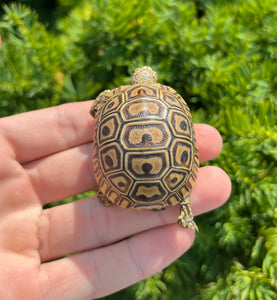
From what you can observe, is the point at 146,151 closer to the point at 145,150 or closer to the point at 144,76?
the point at 145,150

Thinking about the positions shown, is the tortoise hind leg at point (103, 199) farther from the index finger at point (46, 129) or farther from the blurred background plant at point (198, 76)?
the index finger at point (46, 129)

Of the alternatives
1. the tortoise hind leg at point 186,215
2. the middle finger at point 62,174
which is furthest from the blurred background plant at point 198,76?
the tortoise hind leg at point 186,215

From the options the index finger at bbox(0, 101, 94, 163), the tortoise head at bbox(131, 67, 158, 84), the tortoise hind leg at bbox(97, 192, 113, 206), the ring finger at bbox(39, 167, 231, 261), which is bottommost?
the ring finger at bbox(39, 167, 231, 261)

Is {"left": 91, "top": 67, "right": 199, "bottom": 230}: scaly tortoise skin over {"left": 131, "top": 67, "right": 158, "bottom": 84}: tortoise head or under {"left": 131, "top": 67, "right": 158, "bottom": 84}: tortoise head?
under

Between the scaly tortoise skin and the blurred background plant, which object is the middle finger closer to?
the blurred background plant

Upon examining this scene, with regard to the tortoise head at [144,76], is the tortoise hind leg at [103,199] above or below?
below

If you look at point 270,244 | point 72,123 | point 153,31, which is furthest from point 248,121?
point 72,123

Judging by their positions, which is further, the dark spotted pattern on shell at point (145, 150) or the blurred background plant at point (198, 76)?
the blurred background plant at point (198, 76)

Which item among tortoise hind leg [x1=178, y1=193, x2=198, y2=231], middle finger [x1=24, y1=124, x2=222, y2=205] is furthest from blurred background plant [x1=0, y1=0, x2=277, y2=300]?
tortoise hind leg [x1=178, y1=193, x2=198, y2=231]
